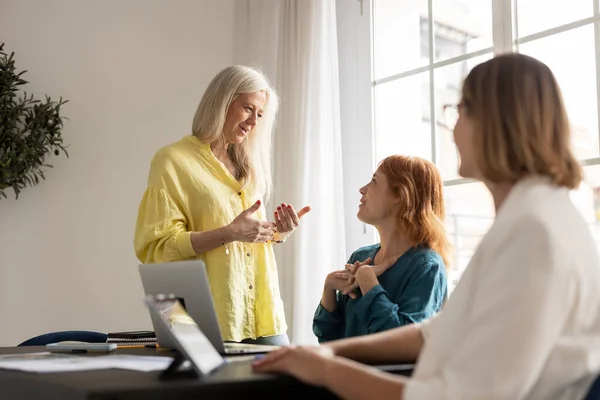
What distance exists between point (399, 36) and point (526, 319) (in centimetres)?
279

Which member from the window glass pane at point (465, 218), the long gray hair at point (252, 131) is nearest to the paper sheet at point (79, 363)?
the long gray hair at point (252, 131)

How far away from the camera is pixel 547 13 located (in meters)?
3.00

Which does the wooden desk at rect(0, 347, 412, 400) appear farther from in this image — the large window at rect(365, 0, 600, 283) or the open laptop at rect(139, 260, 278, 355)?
the large window at rect(365, 0, 600, 283)

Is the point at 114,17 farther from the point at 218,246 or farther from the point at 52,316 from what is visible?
the point at 218,246

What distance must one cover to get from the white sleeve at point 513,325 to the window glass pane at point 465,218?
2120 millimetres

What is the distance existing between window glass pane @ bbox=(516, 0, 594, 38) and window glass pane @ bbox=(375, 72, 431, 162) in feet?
1.79

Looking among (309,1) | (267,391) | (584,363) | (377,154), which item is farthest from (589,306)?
(309,1)

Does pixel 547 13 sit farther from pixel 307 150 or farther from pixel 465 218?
pixel 307 150

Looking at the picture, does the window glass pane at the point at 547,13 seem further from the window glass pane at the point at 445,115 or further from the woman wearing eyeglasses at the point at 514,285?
the woman wearing eyeglasses at the point at 514,285

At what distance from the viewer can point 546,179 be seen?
1230mm

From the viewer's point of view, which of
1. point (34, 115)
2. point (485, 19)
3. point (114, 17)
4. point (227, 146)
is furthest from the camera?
point (114, 17)

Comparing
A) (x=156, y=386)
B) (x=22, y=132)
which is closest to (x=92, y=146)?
(x=22, y=132)

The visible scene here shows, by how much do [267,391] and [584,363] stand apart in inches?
19.3

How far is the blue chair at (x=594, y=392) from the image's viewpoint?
1.09m
